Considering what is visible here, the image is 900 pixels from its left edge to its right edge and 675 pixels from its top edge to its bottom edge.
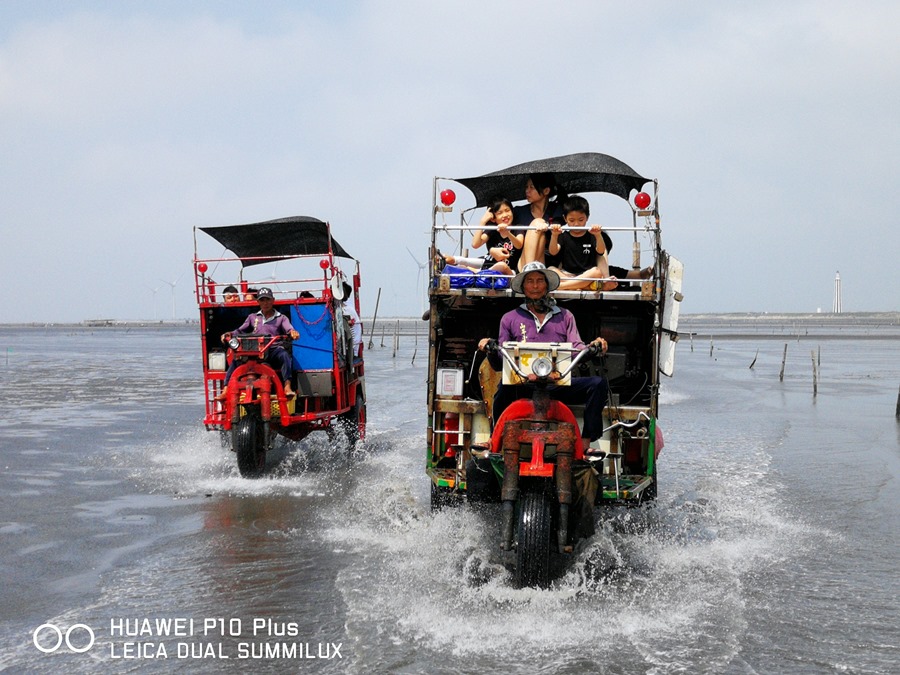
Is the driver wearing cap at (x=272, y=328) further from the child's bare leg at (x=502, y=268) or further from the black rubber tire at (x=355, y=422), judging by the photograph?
the child's bare leg at (x=502, y=268)

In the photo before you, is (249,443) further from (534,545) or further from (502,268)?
(534,545)

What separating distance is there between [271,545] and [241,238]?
6.55m

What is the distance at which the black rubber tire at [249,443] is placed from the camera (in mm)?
10539

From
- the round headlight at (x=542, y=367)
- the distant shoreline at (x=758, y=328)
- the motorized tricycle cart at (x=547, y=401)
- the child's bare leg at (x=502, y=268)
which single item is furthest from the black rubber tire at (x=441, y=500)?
the distant shoreline at (x=758, y=328)

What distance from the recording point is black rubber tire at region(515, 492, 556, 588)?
5938 mm

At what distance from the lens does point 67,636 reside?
5418 millimetres

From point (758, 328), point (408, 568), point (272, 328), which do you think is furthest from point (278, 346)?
point (758, 328)

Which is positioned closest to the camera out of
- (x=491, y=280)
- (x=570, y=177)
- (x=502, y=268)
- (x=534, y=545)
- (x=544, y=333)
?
(x=534, y=545)

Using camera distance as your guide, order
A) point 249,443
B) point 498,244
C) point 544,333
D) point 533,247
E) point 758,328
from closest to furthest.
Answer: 1. point 544,333
2. point 533,247
3. point 498,244
4. point 249,443
5. point 758,328

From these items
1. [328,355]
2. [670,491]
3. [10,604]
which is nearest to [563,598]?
[10,604]

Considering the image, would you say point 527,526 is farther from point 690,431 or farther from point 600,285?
point 690,431

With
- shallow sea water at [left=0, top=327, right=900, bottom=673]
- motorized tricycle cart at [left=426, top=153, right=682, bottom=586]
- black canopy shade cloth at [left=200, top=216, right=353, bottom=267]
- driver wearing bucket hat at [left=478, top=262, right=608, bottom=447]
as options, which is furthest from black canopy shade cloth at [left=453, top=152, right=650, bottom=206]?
shallow sea water at [left=0, top=327, right=900, bottom=673]

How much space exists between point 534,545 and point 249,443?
18.1ft

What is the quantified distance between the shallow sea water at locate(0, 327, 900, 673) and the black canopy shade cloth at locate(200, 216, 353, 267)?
10.1 ft
